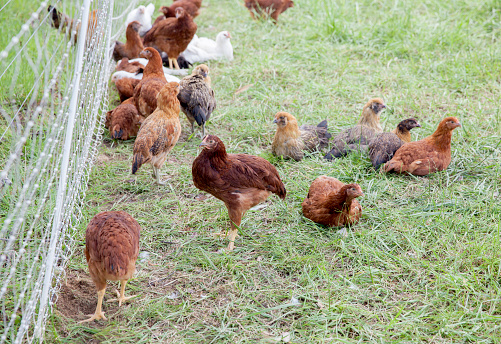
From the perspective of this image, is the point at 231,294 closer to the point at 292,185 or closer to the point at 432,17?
the point at 292,185

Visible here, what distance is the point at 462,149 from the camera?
4801 millimetres

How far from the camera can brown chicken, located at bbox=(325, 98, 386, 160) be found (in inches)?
189

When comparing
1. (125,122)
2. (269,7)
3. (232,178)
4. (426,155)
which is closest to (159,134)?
(125,122)

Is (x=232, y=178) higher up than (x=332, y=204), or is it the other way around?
(x=232, y=178)

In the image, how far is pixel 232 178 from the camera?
3.63 m

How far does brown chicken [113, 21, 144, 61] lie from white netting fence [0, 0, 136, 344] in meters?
0.22

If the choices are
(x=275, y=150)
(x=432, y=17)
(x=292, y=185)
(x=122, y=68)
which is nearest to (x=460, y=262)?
(x=292, y=185)

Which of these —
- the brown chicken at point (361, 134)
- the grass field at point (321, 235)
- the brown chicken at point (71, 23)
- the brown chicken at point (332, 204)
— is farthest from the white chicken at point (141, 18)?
the brown chicken at point (332, 204)

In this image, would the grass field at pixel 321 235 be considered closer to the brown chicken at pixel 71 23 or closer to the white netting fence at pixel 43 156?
the white netting fence at pixel 43 156

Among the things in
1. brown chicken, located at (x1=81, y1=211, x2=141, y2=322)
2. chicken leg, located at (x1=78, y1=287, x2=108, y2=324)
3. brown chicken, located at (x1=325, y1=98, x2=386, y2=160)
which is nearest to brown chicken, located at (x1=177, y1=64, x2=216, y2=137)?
brown chicken, located at (x1=325, y1=98, x2=386, y2=160)

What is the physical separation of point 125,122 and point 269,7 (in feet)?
14.3

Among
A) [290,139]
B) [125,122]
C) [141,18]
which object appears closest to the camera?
[290,139]

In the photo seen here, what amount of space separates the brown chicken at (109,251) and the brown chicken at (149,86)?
227cm

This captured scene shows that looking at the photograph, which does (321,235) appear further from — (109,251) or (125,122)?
(125,122)
